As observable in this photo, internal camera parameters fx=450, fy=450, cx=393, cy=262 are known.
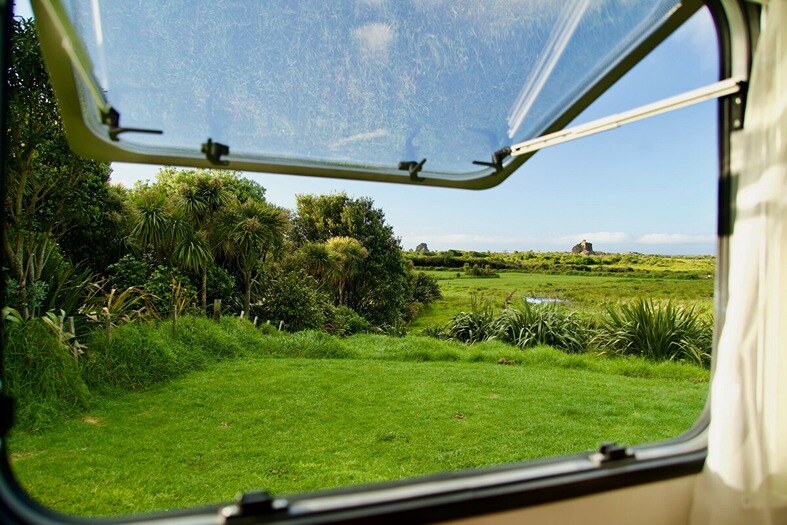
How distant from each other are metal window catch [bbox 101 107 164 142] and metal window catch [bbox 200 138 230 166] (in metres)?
0.11

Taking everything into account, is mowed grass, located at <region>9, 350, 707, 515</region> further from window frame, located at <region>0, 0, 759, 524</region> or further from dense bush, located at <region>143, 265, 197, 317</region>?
window frame, located at <region>0, 0, 759, 524</region>

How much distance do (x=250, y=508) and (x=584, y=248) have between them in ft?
22.7

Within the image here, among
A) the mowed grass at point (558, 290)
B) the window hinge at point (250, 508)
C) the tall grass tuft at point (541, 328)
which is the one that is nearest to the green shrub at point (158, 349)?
the mowed grass at point (558, 290)

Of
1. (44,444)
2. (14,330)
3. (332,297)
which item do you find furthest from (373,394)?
(14,330)

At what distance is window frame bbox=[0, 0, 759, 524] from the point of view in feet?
2.52

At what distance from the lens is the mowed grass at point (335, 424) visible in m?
3.30

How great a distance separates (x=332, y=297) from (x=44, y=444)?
390cm

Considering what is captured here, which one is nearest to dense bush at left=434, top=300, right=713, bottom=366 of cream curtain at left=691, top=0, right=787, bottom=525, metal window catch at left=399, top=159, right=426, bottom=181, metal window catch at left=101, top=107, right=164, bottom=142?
cream curtain at left=691, top=0, right=787, bottom=525

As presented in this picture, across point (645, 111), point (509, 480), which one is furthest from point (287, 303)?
point (645, 111)

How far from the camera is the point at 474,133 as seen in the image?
1235mm

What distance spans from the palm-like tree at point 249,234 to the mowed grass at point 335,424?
134 centimetres

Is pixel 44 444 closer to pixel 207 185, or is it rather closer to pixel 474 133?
pixel 207 185

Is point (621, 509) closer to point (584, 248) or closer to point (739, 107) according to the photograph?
point (739, 107)

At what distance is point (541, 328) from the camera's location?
5645mm
